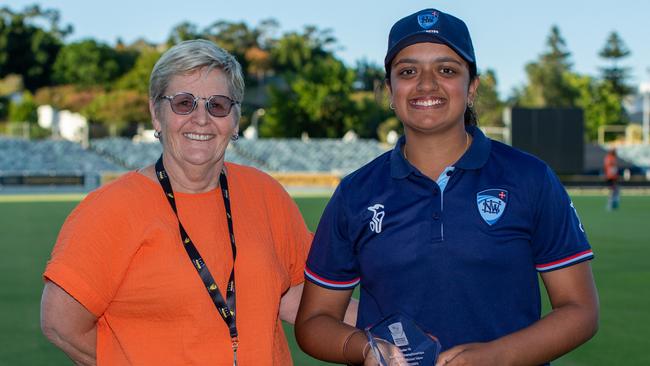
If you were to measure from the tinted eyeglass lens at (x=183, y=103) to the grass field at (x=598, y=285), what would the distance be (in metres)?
4.09

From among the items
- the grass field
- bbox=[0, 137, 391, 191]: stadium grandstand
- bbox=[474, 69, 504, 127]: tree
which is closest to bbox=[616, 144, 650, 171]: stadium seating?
bbox=[0, 137, 391, 191]: stadium grandstand

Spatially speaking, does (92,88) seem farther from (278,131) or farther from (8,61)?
(278,131)

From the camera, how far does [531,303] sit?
2580 millimetres

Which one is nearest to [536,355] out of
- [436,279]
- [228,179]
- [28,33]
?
[436,279]

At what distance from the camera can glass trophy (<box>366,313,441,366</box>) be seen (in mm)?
2301

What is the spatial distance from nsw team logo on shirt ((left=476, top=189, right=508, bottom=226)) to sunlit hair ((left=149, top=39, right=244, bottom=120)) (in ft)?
3.47

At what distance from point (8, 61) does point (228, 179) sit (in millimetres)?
83465

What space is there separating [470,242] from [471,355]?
334mm

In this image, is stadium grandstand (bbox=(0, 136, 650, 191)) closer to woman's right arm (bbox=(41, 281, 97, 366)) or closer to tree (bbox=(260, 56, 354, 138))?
tree (bbox=(260, 56, 354, 138))

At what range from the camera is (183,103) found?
3.10m

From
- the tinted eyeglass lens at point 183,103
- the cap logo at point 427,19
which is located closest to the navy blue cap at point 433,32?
the cap logo at point 427,19

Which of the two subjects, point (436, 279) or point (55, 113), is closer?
point (436, 279)

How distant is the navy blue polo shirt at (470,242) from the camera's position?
98.7 inches

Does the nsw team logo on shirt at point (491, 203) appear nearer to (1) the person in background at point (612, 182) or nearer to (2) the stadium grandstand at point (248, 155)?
(1) the person in background at point (612, 182)
